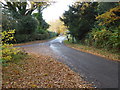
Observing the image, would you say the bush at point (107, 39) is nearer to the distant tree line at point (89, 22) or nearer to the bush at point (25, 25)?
the distant tree line at point (89, 22)

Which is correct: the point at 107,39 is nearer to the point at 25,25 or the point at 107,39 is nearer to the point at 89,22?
the point at 89,22

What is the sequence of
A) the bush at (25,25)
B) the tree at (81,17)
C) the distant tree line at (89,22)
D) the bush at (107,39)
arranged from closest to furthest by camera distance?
the bush at (107,39), the distant tree line at (89,22), the tree at (81,17), the bush at (25,25)

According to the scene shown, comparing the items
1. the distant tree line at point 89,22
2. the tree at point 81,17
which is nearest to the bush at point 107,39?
the distant tree line at point 89,22

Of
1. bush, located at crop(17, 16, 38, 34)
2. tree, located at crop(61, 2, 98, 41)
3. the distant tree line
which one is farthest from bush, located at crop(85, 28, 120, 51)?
bush, located at crop(17, 16, 38, 34)

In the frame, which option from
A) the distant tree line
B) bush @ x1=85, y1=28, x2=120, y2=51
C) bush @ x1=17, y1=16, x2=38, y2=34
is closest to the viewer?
bush @ x1=85, y1=28, x2=120, y2=51

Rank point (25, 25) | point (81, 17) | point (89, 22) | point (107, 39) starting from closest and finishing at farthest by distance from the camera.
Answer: point (107, 39), point (89, 22), point (81, 17), point (25, 25)

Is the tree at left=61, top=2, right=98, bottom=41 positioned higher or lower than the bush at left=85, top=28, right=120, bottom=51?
higher

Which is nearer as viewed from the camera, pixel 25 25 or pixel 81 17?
pixel 81 17

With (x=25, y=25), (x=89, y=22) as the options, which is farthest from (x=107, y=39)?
(x=25, y=25)

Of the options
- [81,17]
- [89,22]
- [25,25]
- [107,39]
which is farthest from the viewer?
[25,25]

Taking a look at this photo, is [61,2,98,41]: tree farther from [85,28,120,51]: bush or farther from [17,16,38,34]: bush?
[17,16,38,34]: bush

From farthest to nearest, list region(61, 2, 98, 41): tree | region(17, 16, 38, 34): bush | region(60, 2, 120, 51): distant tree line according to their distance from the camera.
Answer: region(17, 16, 38, 34): bush
region(61, 2, 98, 41): tree
region(60, 2, 120, 51): distant tree line

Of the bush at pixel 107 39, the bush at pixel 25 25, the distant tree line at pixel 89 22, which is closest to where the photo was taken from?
the bush at pixel 107 39

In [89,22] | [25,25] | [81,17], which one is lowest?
[89,22]
